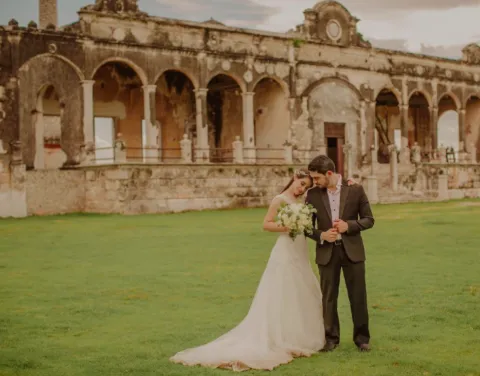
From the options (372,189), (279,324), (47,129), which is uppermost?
(47,129)

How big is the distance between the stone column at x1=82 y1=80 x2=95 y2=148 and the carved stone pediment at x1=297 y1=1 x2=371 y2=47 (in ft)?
34.7

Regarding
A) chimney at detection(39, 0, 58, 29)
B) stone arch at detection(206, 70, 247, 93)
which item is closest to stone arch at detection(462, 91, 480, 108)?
stone arch at detection(206, 70, 247, 93)

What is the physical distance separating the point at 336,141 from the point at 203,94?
298 inches

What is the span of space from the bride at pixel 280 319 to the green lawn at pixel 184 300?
22cm

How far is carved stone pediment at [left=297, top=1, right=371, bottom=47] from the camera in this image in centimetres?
3312

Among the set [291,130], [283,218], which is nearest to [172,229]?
[283,218]

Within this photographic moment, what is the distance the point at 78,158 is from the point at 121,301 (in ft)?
60.0

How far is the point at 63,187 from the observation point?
25.8 meters

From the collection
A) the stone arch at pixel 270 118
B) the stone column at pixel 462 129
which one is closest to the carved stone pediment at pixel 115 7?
the stone arch at pixel 270 118

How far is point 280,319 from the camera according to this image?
663 cm

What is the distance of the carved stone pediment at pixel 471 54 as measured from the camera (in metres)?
40.9

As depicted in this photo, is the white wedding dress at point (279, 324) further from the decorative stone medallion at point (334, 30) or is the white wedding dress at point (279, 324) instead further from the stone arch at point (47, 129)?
the decorative stone medallion at point (334, 30)

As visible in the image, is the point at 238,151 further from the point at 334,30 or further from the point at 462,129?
the point at 462,129

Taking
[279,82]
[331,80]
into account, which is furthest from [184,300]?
[331,80]
